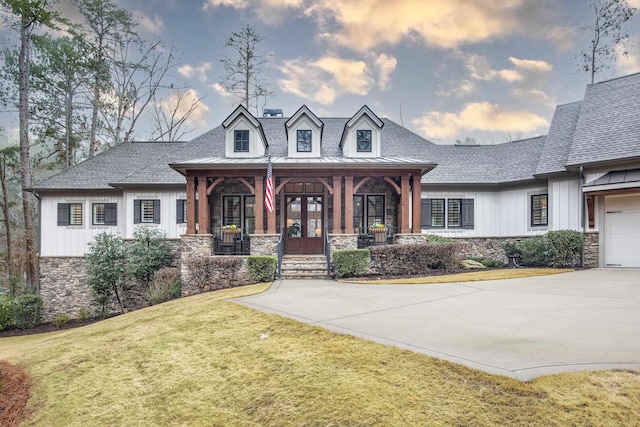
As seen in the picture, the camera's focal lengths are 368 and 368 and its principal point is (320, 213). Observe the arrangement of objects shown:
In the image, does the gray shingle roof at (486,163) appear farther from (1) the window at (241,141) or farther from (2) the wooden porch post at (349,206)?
(1) the window at (241,141)

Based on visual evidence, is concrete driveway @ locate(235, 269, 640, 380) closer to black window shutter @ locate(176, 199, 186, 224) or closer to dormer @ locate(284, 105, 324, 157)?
dormer @ locate(284, 105, 324, 157)

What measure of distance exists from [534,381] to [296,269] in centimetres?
976

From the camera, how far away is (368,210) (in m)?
16.6

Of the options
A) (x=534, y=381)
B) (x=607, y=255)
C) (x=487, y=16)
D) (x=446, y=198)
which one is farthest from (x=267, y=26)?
(x=534, y=381)

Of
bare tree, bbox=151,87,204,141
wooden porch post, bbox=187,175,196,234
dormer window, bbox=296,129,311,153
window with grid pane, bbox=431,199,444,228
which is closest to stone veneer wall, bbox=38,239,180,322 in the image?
wooden porch post, bbox=187,175,196,234

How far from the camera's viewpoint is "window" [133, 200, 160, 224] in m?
17.0

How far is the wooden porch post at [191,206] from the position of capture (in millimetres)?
13742

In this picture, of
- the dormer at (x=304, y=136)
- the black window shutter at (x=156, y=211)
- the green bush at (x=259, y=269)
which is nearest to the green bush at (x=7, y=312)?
the black window shutter at (x=156, y=211)

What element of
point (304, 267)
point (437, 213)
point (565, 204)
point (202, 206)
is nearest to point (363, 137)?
point (437, 213)

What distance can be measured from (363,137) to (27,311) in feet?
52.7

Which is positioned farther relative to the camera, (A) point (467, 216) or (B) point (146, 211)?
(A) point (467, 216)

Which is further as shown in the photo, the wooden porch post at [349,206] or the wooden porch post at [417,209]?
the wooden porch post at [417,209]

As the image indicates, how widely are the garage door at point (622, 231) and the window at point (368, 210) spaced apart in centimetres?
831

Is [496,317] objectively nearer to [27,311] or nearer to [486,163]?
[486,163]
